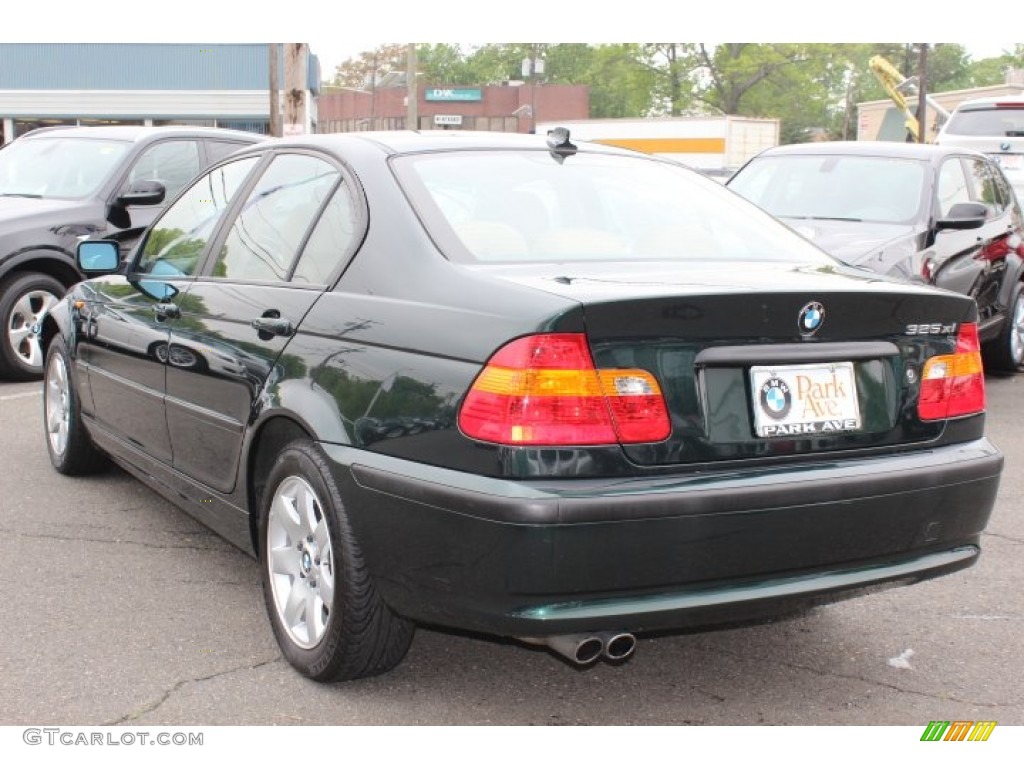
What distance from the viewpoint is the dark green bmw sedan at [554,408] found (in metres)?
2.95

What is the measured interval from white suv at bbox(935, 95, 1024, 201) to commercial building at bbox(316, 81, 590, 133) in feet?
217

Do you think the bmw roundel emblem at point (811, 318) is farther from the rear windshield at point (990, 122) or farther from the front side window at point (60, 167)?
the rear windshield at point (990, 122)

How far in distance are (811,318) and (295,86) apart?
52.0 feet

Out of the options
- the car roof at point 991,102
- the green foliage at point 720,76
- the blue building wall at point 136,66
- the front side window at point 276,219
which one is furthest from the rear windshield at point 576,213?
the green foliage at point 720,76

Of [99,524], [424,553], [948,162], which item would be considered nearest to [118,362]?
[99,524]

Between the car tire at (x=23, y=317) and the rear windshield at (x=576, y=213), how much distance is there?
5.76 metres

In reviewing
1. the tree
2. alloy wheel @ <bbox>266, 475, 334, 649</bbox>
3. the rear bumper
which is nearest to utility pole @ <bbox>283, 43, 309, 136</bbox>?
alloy wheel @ <bbox>266, 475, 334, 649</bbox>

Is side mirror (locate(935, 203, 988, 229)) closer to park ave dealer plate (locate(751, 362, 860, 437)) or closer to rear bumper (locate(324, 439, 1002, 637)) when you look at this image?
rear bumper (locate(324, 439, 1002, 637))

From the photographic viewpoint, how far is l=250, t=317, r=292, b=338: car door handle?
3.74 metres

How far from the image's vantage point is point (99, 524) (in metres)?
5.25

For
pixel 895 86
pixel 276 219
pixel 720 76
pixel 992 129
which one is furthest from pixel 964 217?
pixel 720 76
